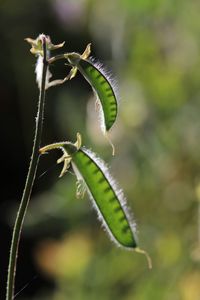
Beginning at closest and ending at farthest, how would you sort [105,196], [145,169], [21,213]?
[21,213], [105,196], [145,169]

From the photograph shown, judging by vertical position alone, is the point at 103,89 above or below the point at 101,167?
above

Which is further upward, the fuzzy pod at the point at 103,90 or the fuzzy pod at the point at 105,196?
the fuzzy pod at the point at 103,90

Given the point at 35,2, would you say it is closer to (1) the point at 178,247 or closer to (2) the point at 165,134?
(2) the point at 165,134

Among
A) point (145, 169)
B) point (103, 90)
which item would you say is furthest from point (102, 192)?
point (145, 169)

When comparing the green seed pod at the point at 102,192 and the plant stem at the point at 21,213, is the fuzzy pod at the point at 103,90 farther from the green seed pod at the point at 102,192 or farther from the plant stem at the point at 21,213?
the plant stem at the point at 21,213

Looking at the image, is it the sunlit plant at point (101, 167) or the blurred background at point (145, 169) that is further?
the blurred background at point (145, 169)

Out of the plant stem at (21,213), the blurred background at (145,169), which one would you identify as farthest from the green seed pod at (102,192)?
the blurred background at (145,169)

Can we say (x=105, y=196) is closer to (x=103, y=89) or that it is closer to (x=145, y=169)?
(x=103, y=89)

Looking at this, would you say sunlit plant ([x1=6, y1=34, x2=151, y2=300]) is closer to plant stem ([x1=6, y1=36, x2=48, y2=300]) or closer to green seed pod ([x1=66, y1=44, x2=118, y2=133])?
green seed pod ([x1=66, y1=44, x2=118, y2=133])
